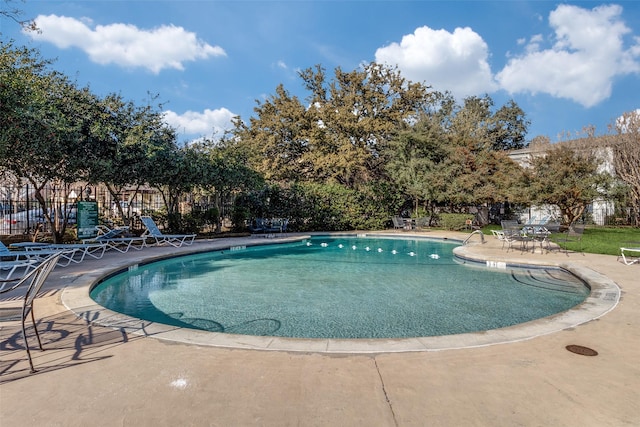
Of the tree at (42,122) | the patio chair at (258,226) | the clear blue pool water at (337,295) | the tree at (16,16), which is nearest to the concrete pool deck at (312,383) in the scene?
the clear blue pool water at (337,295)

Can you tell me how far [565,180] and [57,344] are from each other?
18161mm

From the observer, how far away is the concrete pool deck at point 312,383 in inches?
89.3

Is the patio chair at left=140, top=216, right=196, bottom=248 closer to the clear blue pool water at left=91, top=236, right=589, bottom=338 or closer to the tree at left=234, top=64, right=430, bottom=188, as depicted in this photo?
the clear blue pool water at left=91, top=236, right=589, bottom=338

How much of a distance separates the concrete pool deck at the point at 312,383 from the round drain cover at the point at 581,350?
7 centimetres

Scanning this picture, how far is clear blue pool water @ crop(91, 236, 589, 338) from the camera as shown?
521cm

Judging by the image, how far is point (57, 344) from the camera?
347 centimetres

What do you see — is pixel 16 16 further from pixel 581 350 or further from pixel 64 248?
pixel 581 350

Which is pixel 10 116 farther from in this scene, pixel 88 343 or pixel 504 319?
pixel 504 319

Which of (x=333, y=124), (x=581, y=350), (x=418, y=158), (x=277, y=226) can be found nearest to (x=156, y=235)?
(x=277, y=226)

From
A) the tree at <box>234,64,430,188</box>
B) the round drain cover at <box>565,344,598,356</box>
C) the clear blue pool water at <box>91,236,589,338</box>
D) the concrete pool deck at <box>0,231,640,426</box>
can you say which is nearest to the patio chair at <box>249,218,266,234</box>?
the tree at <box>234,64,430,188</box>

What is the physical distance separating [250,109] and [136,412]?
26.4 metres

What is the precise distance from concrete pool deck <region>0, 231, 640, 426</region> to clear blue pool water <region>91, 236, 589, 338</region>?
158cm

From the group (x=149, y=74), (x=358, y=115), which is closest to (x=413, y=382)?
(x=149, y=74)

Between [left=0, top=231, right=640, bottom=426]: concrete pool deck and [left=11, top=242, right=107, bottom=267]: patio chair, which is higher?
[left=11, top=242, right=107, bottom=267]: patio chair
